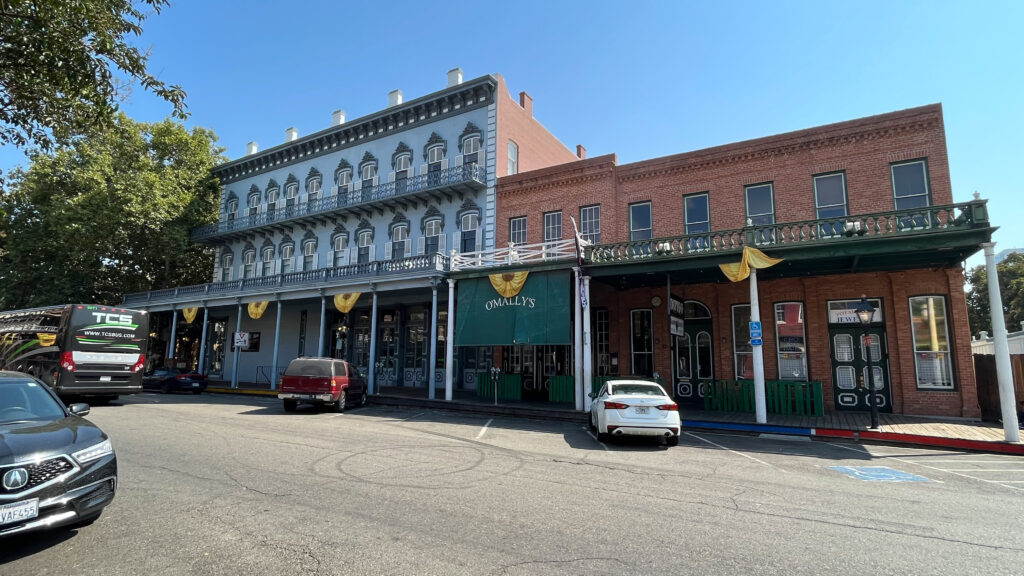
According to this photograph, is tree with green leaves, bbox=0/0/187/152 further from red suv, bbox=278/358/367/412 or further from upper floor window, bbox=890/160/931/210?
upper floor window, bbox=890/160/931/210

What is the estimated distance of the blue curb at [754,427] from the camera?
12.4 m

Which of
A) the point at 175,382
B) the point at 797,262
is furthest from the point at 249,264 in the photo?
the point at 797,262

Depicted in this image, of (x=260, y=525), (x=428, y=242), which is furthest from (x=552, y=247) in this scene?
(x=260, y=525)

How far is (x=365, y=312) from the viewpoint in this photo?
27.0 m

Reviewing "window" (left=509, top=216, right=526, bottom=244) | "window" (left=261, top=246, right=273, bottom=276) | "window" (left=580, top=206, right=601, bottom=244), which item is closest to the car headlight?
"window" (left=580, top=206, right=601, bottom=244)

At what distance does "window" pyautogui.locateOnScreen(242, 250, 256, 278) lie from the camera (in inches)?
1257

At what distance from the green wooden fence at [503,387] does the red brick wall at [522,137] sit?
9666mm

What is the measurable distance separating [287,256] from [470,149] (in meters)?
14.0

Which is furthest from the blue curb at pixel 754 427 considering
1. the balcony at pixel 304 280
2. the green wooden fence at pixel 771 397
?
the balcony at pixel 304 280

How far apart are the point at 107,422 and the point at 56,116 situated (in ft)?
23.1

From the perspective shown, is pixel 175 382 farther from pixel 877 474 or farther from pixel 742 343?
pixel 877 474

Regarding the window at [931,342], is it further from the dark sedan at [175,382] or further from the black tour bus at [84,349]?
the dark sedan at [175,382]

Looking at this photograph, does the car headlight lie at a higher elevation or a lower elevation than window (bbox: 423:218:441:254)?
lower

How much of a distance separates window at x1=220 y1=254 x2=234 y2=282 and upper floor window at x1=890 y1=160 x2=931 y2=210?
3511 centimetres
